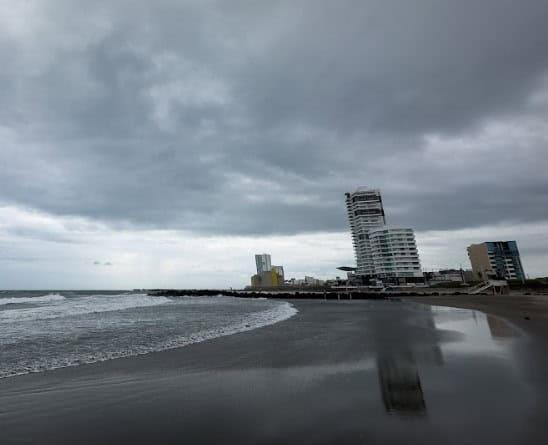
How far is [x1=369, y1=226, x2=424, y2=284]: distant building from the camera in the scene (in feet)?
471

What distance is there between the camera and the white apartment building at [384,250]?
144625 millimetres

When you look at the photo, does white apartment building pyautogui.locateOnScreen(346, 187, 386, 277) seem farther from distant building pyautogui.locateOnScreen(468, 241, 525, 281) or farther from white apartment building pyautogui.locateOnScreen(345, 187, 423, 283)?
distant building pyautogui.locateOnScreen(468, 241, 525, 281)

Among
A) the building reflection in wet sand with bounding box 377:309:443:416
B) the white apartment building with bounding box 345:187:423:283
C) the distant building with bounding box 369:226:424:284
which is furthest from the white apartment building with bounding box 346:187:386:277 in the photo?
the building reflection in wet sand with bounding box 377:309:443:416

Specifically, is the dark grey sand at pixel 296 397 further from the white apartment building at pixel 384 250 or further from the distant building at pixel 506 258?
the distant building at pixel 506 258

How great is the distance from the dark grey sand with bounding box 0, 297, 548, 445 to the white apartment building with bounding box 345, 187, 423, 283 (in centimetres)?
13916

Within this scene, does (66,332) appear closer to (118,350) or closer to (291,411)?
(118,350)

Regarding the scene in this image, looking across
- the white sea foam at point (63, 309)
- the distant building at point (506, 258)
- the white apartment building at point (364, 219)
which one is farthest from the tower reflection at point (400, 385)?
the distant building at point (506, 258)

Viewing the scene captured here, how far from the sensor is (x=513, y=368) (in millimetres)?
9617

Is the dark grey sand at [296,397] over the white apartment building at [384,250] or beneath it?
beneath

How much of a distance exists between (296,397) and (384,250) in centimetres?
15144

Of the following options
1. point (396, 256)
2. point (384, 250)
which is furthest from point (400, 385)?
point (384, 250)

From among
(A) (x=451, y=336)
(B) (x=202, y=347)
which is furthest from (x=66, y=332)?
(A) (x=451, y=336)

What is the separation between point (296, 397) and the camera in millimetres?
8031

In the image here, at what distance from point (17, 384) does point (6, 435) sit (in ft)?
15.3
